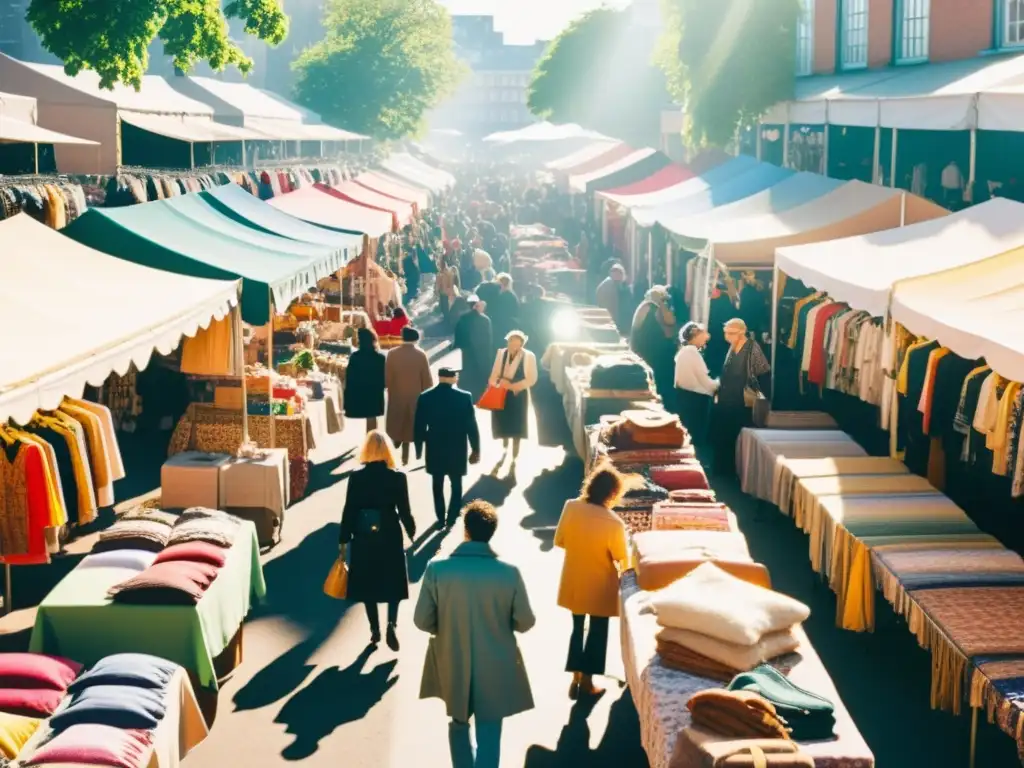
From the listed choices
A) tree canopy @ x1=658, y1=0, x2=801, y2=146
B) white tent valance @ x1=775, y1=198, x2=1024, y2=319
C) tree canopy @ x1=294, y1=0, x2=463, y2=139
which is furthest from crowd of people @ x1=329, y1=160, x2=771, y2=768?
tree canopy @ x1=294, y1=0, x2=463, y2=139

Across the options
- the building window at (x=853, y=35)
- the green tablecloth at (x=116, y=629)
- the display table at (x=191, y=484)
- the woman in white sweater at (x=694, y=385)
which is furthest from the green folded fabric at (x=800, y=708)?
the building window at (x=853, y=35)

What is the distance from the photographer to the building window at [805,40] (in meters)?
27.5

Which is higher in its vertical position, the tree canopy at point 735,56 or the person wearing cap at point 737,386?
the tree canopy at point 735,56

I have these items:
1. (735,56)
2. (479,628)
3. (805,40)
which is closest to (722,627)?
(479,628)

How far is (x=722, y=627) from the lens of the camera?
6637 millimetres

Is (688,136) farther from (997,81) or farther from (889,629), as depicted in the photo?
(889,629)

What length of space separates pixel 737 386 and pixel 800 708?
25.2 feet

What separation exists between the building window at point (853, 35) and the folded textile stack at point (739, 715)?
2088 cm

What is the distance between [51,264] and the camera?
35.4 feet

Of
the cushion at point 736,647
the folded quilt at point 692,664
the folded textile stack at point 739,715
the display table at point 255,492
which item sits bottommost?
the display table at point 255,492

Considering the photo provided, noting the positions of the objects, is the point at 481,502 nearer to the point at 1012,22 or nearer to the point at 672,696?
the point at 672,696

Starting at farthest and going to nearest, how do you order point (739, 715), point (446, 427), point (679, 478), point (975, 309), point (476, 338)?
point (476, 338), point (446, 427), point (679, 478), point (975, 309), point (739, 715)

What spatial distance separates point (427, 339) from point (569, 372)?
7.66 metres

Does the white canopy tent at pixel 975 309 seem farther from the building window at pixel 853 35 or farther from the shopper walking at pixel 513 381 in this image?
the building window at pixel 853 35
